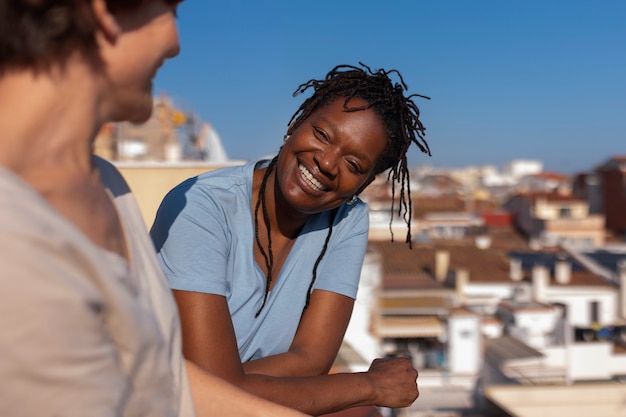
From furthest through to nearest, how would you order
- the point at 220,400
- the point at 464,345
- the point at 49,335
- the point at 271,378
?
the point at 464,345 → the point at 271,378 → the point at 220,400 → the point at 49,335

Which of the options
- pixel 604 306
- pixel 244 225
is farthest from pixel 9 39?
pixel 604 306

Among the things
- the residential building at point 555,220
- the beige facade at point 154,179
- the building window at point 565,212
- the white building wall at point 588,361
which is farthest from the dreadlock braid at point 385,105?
the building window at point 565,212

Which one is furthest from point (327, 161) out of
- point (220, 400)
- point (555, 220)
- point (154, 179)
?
point (555, 220)

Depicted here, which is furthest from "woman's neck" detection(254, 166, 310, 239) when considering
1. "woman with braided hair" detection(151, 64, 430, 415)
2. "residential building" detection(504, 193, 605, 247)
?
"residential building" detection(504, 193, 605, 247)

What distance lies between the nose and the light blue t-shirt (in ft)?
0.62

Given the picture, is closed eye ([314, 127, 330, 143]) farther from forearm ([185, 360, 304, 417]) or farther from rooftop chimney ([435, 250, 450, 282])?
rooftop chimney ([435, 250, 450, 282])

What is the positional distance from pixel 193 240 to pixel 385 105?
1.88ft

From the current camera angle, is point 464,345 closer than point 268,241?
No

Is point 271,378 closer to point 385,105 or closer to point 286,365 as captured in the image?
point 286,365

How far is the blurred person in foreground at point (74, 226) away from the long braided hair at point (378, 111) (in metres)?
0.91

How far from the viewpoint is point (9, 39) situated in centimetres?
77

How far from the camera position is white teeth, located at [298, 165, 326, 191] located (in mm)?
1782

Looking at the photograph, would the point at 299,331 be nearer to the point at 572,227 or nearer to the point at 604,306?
the point at 604,306

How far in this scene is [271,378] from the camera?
1.58m
